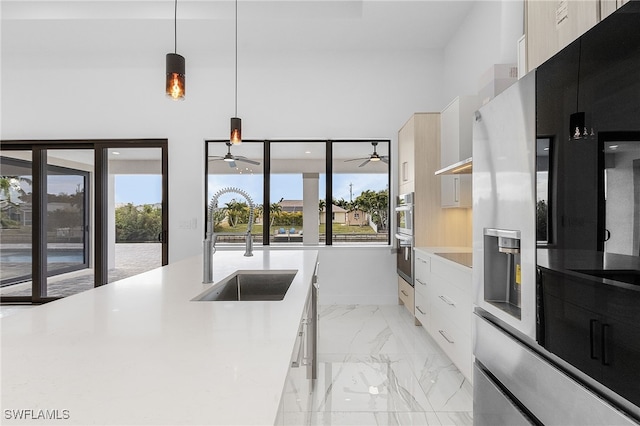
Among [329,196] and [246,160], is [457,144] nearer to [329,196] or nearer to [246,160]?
[329,196]

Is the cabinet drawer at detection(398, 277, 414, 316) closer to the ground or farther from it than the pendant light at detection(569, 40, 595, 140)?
closer to the ground

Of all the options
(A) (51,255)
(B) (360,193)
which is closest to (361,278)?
(B) (360,193)

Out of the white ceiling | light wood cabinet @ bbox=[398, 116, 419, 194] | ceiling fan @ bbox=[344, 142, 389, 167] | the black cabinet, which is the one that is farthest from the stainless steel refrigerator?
ceiling fan @ bbox=[344, 142, 389, 167]

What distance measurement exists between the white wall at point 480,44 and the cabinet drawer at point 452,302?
1884 mm

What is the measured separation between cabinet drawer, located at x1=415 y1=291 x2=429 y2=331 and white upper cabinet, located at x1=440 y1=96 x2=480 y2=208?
93 centimetres

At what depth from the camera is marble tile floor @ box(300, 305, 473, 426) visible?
2.01 metres

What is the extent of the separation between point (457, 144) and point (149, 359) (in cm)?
301

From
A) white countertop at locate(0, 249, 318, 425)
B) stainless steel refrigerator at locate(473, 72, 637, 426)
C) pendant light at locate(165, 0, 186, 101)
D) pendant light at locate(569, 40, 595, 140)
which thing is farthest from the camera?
pendant light at locate(165, 0, 186, 101)

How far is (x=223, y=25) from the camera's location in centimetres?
382

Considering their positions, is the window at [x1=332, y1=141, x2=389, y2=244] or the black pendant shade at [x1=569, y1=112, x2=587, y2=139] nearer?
the black pendant shade at [x1=569, y1=112, x2=587, y2=139]

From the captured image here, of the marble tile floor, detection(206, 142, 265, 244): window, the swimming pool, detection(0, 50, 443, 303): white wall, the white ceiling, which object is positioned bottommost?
the marble tile floor

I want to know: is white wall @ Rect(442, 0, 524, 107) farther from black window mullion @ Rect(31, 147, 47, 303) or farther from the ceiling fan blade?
black window mullion @ Rect(31, 147, 47, 303)

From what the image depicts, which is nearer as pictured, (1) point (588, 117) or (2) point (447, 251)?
(1) point (588, 117)

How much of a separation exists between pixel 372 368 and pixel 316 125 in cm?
297
